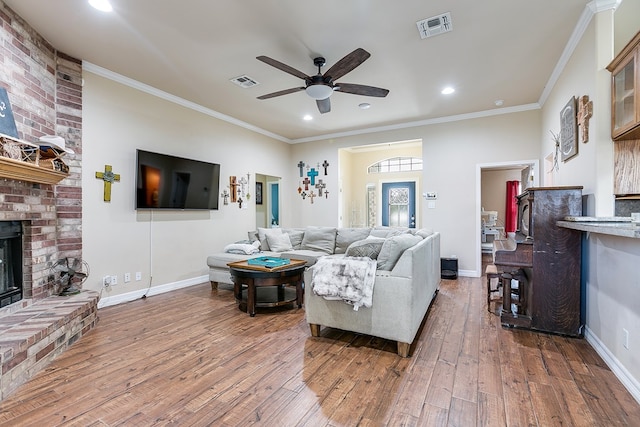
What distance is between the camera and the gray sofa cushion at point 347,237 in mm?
5121

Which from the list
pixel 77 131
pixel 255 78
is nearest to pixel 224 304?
pixel 77 131

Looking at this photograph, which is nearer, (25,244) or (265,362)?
(265,362)

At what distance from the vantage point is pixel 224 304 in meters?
3.87

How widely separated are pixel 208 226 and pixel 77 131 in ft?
7.25

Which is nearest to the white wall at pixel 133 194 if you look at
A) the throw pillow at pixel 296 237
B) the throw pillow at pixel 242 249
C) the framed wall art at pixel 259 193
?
the throw pillow at pixel 242 249

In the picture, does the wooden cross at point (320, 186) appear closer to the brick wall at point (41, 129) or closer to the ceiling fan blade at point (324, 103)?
the ceiling fan blade at point (324, 103)

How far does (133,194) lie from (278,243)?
224cm

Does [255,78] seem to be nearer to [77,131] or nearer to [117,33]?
[117,33]

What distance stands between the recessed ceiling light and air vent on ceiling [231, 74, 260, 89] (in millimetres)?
1499

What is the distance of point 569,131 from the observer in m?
3.23

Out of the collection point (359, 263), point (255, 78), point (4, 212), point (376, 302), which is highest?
point (255, 78)

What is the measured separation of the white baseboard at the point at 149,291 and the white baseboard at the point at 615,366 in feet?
16.0

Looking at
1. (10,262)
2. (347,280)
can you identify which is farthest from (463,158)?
(10,262)

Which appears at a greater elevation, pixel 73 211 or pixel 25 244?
pixel 73 211
